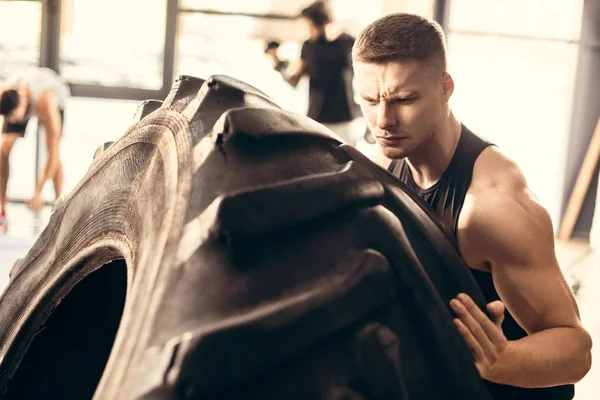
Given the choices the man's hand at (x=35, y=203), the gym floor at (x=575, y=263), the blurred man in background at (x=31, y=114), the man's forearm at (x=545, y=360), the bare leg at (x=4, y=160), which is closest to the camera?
the man's forearm at (x=545, y=360)

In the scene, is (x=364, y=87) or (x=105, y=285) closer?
(x=105, y=285)

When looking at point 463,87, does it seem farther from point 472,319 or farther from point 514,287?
point 472,319

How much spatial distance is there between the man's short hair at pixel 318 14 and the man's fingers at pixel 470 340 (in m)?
4.00

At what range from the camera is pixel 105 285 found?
0.78 meters

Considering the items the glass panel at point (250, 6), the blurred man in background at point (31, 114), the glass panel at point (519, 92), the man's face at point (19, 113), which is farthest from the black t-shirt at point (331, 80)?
the man's face at point (19, 113)

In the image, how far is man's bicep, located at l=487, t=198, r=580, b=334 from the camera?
922 mm

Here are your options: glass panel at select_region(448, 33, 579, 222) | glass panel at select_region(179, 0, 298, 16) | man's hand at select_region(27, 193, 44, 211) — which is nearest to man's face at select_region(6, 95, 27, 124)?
man's hand at select_region(27, 193, 44, 211)

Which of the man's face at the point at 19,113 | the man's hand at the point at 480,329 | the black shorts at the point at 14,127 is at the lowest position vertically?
the black shorts at the point at 14,127

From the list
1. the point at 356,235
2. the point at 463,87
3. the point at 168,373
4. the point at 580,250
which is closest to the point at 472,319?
the point at 356,235

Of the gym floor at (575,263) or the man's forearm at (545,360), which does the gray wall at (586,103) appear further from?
the man's forearm at (545,360)

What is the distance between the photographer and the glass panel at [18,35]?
5320 mm

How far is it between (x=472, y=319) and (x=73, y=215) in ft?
1.41

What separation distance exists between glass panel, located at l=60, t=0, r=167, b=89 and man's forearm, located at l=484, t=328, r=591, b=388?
15.7ft

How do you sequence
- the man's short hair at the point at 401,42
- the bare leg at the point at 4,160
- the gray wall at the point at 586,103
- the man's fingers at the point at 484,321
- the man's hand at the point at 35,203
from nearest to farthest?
the man's fingers at the point at 484,321, the man's short hair at the point at 401,42, the bare leg at the point at 4,160, the man's hand at the point at 35,203, the gray wall at the point at 586,103
